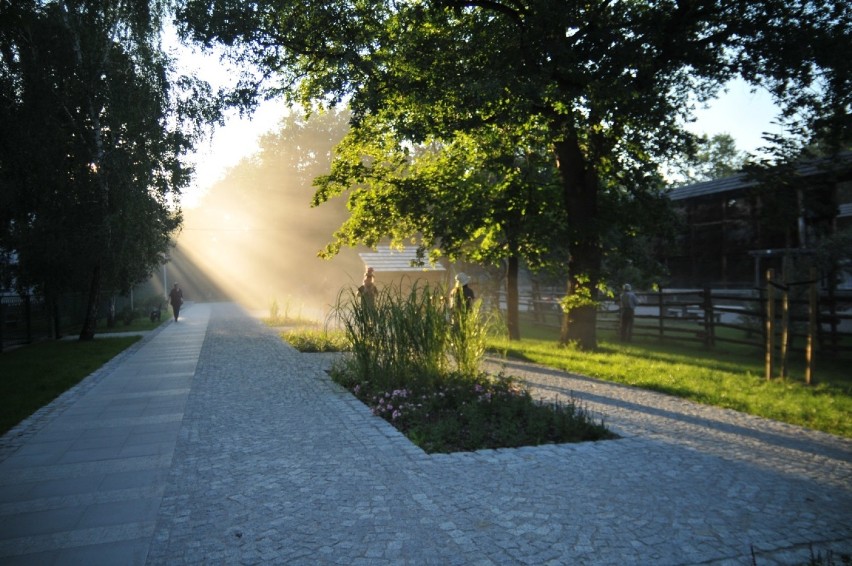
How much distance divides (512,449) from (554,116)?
7998mm

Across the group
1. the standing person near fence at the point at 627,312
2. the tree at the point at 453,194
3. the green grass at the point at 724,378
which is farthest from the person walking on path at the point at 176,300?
the standing person near fence at the point at 627,312

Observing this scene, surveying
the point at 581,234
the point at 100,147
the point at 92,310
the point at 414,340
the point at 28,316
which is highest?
the point at 100,147

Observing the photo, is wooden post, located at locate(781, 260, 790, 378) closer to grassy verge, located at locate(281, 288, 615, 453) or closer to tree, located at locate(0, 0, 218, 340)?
grassy verge, located at locate(281, 288, 615, 453)

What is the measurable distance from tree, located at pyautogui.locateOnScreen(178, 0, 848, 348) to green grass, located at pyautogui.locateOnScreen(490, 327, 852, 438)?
1628mm

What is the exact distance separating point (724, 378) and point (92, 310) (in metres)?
19.0

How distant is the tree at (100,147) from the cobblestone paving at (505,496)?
13749mm

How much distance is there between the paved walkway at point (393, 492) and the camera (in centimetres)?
401

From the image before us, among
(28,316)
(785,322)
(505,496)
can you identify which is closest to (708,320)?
(785,322)

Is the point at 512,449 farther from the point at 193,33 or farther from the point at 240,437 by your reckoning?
the point at 193,33

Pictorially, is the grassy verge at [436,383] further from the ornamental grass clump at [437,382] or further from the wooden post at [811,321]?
the wooden post at [811,321]

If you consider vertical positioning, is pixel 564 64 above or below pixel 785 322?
above

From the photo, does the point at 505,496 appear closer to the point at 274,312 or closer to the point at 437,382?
the point at 437,382

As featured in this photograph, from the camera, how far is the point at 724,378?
11062 millimetres

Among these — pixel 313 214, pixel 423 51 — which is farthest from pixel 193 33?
pixel 313 214
